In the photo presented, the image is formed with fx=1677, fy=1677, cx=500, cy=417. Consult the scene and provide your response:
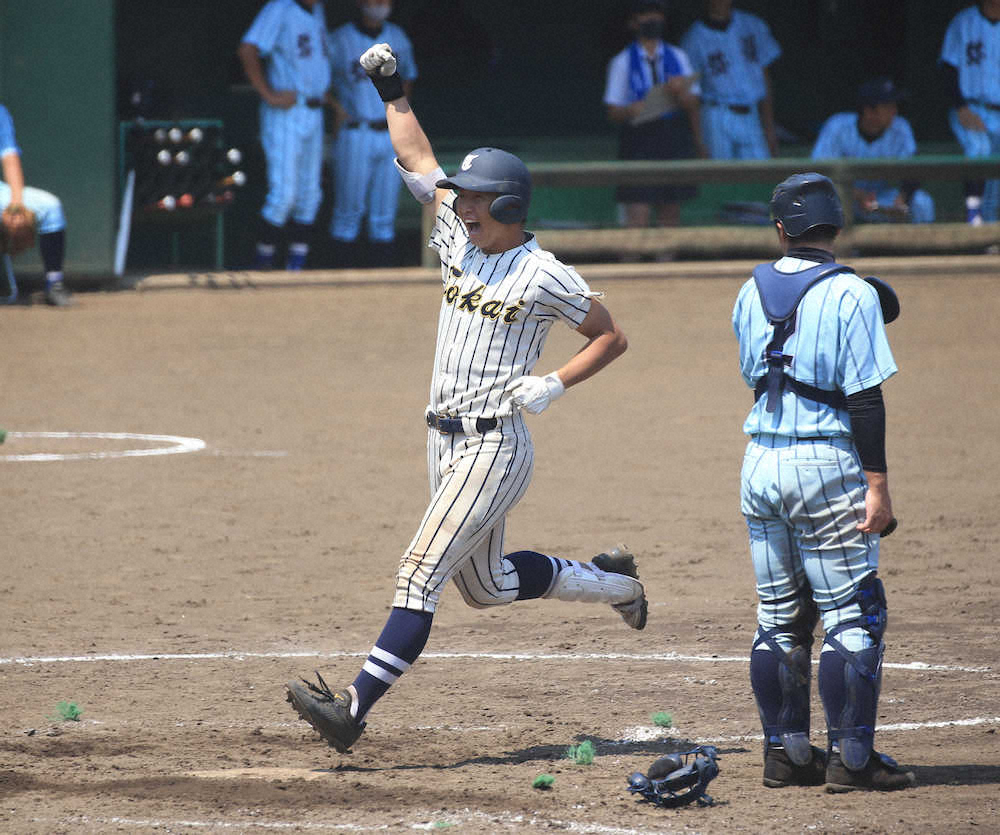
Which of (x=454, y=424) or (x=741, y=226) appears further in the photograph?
(x=741, y=226)

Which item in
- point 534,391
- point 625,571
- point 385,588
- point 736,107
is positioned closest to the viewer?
point 534,391

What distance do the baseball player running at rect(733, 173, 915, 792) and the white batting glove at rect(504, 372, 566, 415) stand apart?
1.79 ft

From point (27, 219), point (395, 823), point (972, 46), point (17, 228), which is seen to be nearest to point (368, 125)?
point (27, 219)

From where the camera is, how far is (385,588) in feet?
21.8

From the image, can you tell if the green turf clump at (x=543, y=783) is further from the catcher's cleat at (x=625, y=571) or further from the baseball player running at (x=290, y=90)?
the baseball player running at (x=290, y=90)

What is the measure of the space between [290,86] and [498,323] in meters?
9.65

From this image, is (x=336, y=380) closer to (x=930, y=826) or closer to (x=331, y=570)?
(x=331, y=570)

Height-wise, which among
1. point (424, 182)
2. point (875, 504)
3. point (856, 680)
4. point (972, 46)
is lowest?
point (856, 680)

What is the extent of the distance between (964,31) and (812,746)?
483 inches

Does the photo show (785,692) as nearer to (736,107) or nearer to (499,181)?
(499,181)

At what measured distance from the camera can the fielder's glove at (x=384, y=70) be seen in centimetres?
513

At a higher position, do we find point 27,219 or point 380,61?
point 380,61

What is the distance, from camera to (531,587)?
491 cm

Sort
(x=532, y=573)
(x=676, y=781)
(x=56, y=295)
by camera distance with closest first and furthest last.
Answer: (x=676, y=781)
(x=532, y=573)
(x=56, y=295)
